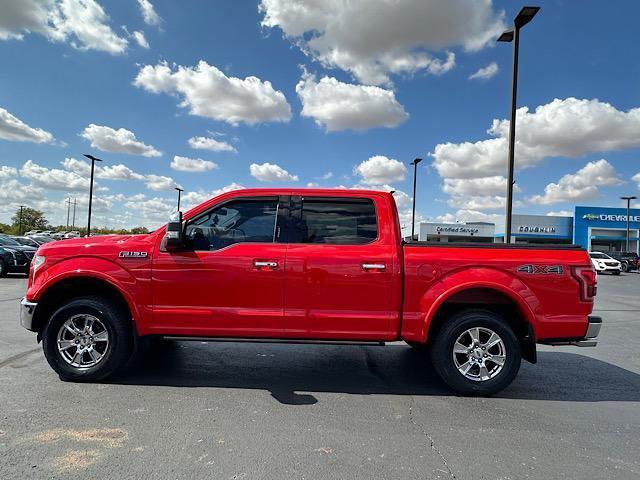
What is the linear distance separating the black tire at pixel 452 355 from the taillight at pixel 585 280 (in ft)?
2.61

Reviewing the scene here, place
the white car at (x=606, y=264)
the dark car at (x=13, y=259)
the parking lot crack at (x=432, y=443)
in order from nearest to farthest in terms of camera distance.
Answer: the parking lot crack at (x=432, y=443)
the dark car at (x=13, y=259)
the white car at (x=606, y=264)

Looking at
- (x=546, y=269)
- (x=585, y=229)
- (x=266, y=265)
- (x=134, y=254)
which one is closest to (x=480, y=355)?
(x=546, y=269)

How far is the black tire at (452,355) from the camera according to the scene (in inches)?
158

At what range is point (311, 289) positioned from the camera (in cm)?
407

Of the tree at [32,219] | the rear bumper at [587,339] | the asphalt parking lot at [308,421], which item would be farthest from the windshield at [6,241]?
the tree at [32,219]

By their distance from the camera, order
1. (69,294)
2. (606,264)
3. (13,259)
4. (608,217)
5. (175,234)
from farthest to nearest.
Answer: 1. (608,217)
2. (606,264)
3. (13,259)
4. (69,294)
5. (175,234)

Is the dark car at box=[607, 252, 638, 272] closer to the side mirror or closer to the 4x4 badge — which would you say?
the 4x4 badge

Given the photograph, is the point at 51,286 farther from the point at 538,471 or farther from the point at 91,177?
the point at 91,177

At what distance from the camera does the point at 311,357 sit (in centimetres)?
537

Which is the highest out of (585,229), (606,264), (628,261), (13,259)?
(585,229)

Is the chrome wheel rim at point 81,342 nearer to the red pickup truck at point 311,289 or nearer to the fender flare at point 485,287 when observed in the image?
the red pickup truck at point 311,289

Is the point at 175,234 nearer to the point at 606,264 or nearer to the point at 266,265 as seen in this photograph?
the point at 266,265

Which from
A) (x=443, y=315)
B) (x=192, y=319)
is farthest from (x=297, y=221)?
(x=443, y=315)

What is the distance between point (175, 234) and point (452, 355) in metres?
3.03
